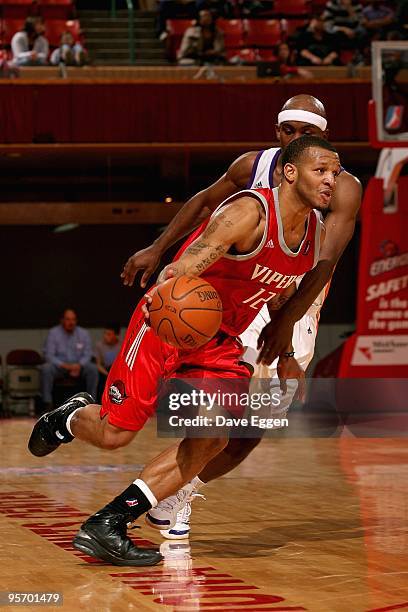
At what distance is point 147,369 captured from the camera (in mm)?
4570

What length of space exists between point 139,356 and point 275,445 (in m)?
5.76

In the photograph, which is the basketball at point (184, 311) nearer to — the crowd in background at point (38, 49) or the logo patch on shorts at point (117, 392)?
the logo patch on shorts at point (117, 392)

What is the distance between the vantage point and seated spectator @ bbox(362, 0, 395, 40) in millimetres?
15672

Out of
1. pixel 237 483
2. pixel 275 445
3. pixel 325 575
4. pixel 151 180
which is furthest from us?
pixel 151 180

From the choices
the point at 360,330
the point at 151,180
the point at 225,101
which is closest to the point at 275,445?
the point at 360,330

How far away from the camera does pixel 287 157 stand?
15.1 feet

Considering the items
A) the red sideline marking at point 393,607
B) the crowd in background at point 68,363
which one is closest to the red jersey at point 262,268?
the red sideline marking at point 393,607

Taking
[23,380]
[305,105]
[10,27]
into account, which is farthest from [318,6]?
[305,105]

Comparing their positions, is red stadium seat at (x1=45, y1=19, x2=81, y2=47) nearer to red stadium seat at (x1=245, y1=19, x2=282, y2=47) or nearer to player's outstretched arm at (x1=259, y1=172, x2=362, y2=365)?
red stadium seat at (x1=245, y1=19, x2=282, y2=47)

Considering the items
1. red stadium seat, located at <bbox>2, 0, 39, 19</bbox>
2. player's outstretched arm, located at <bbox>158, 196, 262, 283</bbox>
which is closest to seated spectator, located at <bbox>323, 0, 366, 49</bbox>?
red stadium seat, located at <bbox>2, 0, 39, 19</bbox>

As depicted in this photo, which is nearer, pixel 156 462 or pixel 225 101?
pixel 156 462

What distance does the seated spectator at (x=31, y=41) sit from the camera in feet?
48.3

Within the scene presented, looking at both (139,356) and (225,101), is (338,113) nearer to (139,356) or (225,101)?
(225,101)

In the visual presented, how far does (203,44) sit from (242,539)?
10848 millimetres
